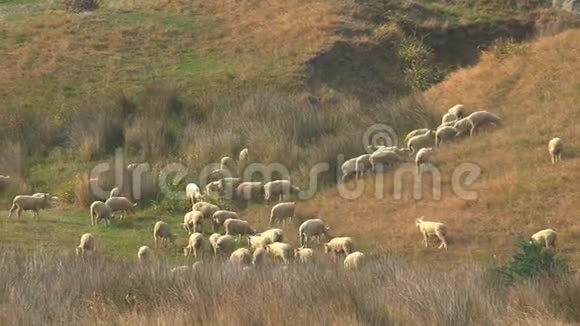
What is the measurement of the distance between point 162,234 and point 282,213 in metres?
2.49

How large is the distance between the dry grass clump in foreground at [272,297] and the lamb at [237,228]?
20.3 ft

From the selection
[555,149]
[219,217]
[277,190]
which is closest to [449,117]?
[555,149]

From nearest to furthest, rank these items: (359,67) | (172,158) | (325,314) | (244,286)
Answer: (325,314) → (244,286) → (172,158) → (359,67)

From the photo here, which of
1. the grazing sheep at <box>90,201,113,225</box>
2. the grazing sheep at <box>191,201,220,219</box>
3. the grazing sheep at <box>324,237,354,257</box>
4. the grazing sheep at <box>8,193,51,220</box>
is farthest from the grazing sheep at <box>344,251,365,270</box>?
the grazing sheep at <box>8,193,51,220</box>

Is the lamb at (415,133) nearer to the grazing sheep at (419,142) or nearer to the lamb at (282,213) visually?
the grazing sheep at (419,142)

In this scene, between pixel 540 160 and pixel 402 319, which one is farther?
pixel 540 160

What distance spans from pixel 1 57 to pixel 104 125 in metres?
9.26

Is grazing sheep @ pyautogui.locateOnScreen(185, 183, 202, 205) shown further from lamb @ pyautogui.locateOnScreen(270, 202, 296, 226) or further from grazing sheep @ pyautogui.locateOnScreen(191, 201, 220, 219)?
lamb @ pyautogui.locateOnScreen(270, 202, 296, 226)

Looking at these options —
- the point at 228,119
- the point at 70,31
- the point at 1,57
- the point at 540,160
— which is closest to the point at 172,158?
the point at 228,119

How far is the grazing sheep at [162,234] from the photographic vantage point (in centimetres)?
1644

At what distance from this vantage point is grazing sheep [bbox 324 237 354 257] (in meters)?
15.0

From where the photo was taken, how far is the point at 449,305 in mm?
8117

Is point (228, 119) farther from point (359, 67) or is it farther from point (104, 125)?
point (359, 67)

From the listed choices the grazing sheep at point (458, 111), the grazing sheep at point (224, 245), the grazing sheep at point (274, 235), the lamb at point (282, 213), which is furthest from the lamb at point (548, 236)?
the grazing sheep at point (458, 111)
